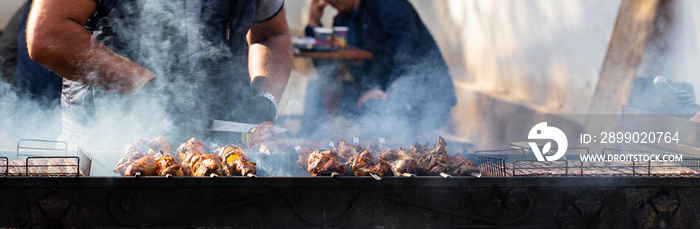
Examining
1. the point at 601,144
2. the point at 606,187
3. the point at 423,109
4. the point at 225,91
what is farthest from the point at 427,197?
the point at 601,144

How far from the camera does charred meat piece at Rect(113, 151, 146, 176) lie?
249 cm

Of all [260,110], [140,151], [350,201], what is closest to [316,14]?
[260,110]

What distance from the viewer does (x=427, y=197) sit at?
2361mm

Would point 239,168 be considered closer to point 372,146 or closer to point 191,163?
point 191,163

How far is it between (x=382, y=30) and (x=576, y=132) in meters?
2.15

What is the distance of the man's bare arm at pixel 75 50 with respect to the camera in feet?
8.93

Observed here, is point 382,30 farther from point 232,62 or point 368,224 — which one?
point 368,224

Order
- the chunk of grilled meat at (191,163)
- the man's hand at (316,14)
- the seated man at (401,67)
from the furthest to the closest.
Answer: the man's hand at (316,14) → the seated man at (401,67) → the chunk of grilled meat at (191,163)

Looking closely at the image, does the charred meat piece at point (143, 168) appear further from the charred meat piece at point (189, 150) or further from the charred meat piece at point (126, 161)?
the charred meat piece at point (189, 150)

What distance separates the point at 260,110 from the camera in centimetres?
329

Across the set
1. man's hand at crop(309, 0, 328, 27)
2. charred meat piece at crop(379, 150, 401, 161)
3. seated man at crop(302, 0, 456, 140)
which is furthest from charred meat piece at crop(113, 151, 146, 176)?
man's hand at crop(309, 0, 328, 27)

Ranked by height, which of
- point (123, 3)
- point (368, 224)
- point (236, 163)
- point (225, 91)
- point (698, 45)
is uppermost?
point (698, 45)

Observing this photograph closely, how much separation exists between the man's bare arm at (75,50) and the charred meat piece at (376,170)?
3.76 feet

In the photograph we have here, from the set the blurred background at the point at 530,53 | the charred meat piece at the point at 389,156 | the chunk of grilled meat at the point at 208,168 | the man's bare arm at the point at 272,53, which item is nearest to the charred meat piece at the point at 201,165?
the chunk of grilled meat at the point at 208,168
